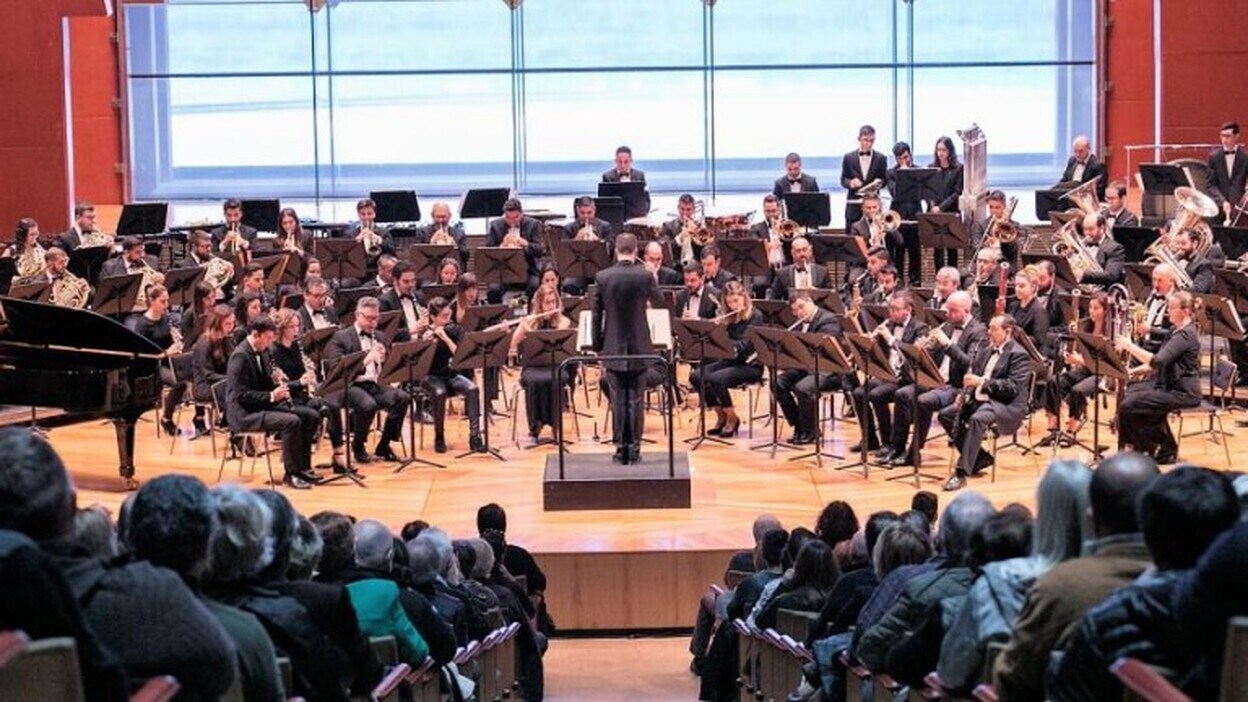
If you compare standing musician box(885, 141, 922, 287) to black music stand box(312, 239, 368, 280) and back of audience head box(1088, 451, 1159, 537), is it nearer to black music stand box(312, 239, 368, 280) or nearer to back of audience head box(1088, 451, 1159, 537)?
black music stand box(312, 239, 368, 280)

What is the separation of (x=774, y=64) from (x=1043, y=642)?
17.9 meters

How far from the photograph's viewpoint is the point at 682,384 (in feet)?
51.5

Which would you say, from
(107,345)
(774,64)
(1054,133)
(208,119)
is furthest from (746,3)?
(107,345)

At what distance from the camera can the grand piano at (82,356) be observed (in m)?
11.5

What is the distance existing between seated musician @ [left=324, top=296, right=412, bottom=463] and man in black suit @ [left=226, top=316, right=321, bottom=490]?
57cm

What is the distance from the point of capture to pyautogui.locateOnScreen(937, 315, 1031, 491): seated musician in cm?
1235

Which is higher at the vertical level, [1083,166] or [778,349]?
[1083,166]

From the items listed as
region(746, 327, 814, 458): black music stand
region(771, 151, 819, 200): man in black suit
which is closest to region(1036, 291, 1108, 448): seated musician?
region(746, 327, 814, 458): black music stand

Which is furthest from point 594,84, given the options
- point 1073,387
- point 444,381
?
point 1073,387

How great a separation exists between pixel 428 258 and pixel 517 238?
1231 mm

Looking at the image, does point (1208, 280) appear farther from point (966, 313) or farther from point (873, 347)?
point (873, 347)

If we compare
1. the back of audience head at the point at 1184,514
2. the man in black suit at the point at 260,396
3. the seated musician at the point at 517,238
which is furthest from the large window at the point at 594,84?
the back of audience head at the point at 1184,514

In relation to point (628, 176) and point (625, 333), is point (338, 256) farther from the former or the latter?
point (625, 333)

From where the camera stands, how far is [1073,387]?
1308 cm
